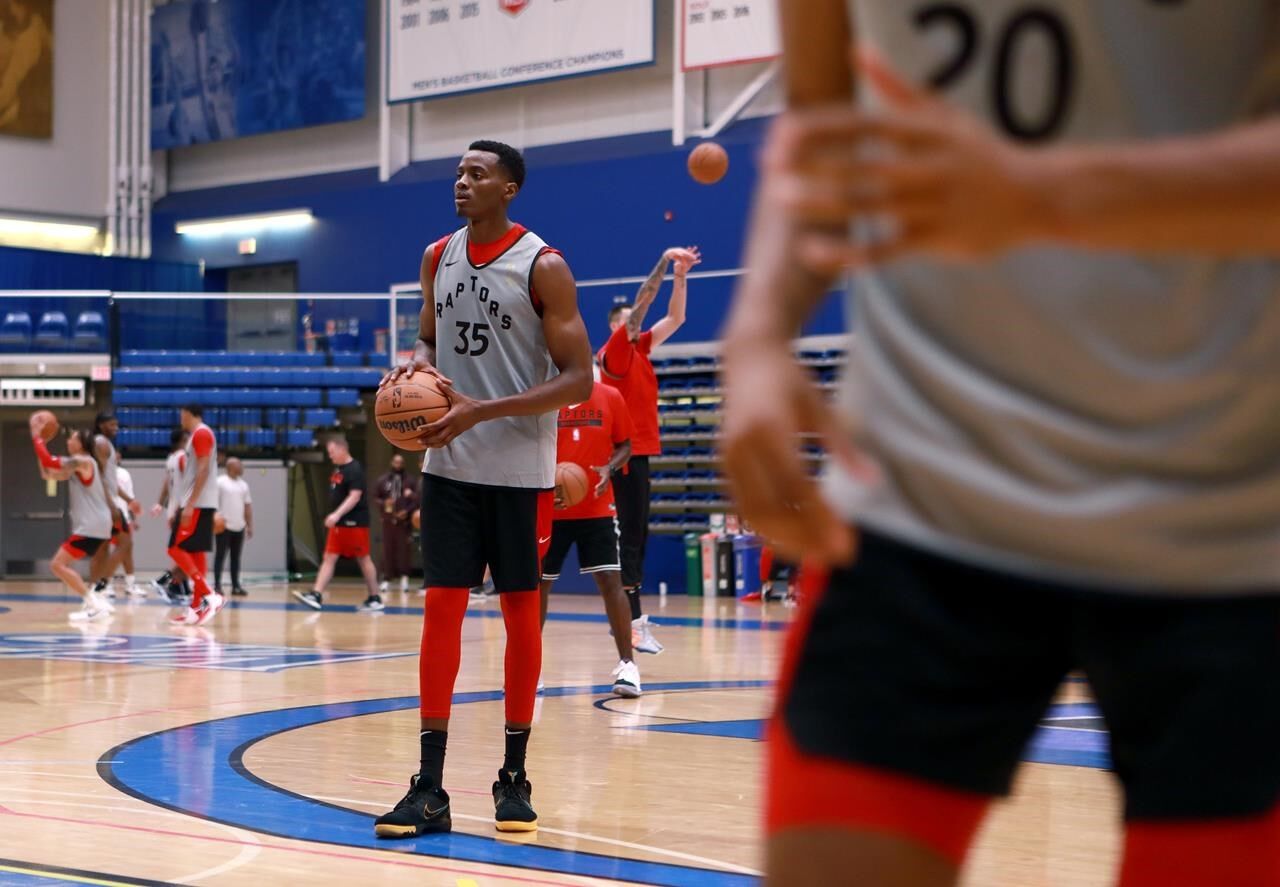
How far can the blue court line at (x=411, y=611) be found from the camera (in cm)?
1412

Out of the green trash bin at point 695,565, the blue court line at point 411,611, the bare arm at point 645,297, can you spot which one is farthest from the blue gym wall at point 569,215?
the bare arm at point 645,297

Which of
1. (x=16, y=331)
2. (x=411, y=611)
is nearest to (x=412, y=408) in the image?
(x=411, y=611)

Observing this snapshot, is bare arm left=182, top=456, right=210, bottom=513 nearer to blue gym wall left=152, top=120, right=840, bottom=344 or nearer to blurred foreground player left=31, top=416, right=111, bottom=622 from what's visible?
blurred foreground player left=31, top=416, right=111, bottom=622

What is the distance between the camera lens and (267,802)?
5125 millimetres

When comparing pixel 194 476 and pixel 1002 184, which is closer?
pixel 1002 184

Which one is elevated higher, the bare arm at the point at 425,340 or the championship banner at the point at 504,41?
the championship banner at the point at 504,41

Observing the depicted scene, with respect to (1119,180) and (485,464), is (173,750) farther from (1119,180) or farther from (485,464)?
(1119,180)

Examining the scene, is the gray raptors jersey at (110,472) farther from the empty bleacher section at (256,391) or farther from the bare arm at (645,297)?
the bare arm at (645,297)

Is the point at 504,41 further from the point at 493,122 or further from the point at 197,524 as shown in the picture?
the point at 197,524

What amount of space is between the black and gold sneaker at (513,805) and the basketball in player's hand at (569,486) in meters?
2.92

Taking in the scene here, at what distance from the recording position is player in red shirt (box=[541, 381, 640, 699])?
27.5 ft

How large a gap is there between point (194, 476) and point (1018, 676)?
13.5 metres

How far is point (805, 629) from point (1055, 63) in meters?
0.54

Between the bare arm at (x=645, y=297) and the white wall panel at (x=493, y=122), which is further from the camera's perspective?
the white wall panel at (x=493, y=122)
